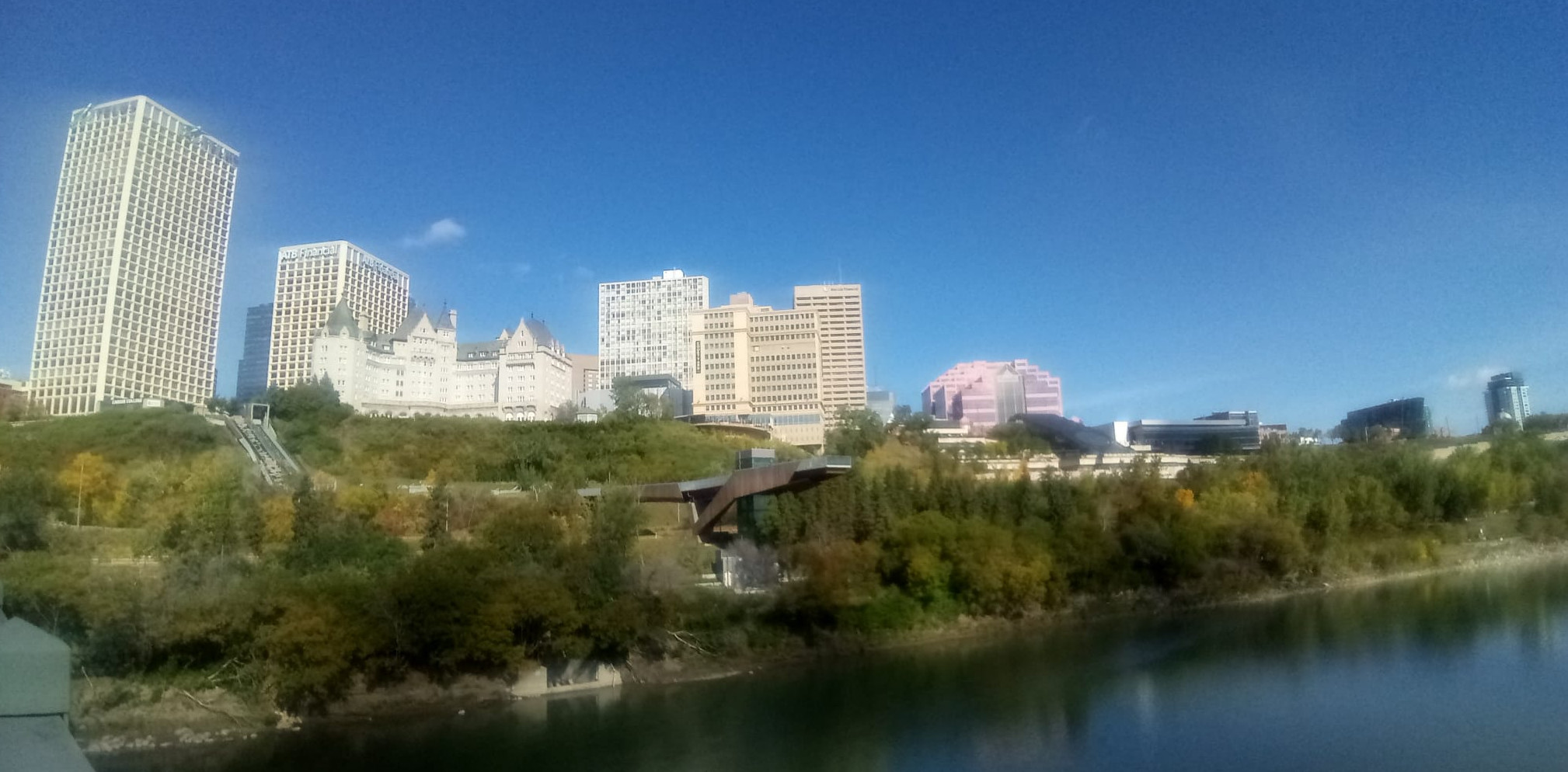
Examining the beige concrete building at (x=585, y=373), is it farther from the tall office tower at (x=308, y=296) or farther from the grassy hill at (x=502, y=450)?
the grassy hill at (x=502, y=450)

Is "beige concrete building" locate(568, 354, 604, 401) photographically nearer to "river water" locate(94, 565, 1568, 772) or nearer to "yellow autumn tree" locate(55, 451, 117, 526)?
"yellow autumn tree" locate(55, 451, 117, 526)

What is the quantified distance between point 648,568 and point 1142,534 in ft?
46.0

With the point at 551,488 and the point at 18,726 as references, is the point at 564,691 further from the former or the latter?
the point at 18,726

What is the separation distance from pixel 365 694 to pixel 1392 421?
61.5 meters

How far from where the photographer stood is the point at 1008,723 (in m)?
14.2

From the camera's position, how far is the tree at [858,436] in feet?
120

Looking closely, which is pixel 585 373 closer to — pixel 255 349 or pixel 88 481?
pixel 255 349

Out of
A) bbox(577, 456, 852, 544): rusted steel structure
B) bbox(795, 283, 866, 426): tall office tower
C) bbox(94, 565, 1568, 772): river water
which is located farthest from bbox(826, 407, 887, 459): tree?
bbox(795, 283, 866, 426): tall office tower

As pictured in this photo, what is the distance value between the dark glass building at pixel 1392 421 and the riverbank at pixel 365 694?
3954 centimetres

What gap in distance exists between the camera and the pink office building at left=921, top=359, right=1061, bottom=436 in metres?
75.6

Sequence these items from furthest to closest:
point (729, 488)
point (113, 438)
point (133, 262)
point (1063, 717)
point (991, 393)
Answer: point (991, 393) → point (133, 262) → point (113, 438) → point (729, 488) → point (1063, 717)

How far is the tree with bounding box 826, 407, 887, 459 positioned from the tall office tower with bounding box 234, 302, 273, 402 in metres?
58.8

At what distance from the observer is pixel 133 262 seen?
3356 cm

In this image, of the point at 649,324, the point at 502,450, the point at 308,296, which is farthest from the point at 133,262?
the point at 649,324
